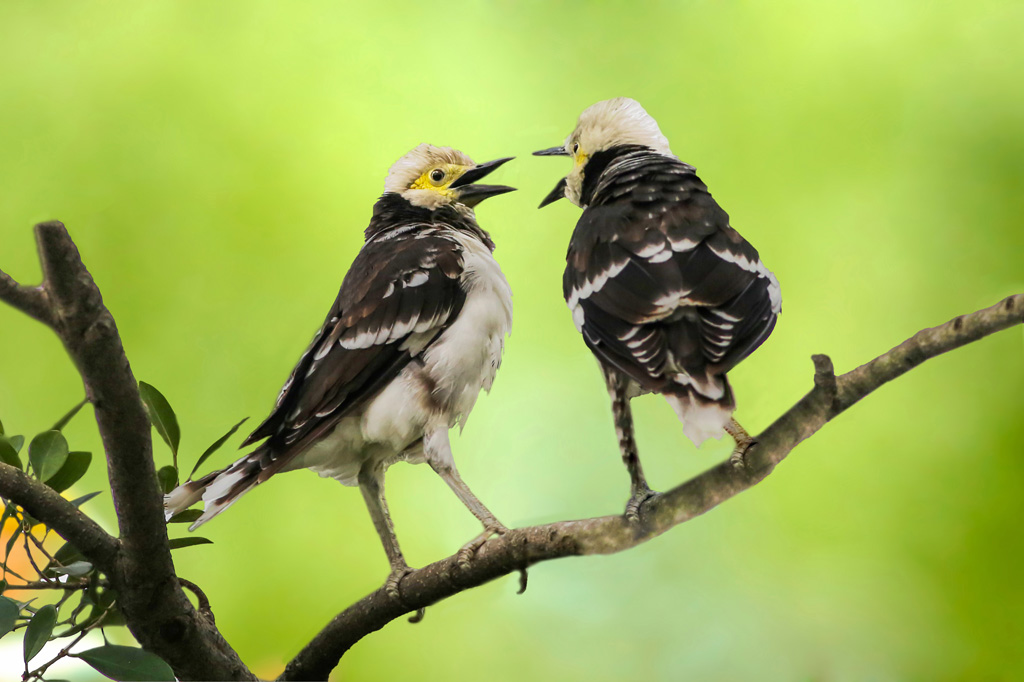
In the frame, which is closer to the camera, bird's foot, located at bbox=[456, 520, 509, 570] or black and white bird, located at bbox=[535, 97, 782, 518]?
black and white bird, located at bbox=[535, 97, 782, 518]

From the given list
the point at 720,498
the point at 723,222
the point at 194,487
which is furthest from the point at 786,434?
the point at 194,487

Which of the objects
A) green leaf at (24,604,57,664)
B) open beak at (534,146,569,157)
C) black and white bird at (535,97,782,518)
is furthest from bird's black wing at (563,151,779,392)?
green leaf at (24,604,57,664)

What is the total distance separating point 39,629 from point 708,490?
64cm

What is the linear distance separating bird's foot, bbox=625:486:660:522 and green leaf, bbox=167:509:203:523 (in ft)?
1.64

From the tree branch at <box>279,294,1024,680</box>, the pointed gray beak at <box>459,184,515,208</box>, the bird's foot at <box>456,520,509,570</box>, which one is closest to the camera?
the tree branch at <box>279,294,1024,680</box>

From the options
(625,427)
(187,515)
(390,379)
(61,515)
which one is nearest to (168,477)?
(187,515)

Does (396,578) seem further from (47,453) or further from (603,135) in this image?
(603,135)

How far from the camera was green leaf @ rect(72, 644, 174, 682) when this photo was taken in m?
0.91

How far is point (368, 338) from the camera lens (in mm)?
1126

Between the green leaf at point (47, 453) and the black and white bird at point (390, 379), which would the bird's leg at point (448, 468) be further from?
the green leaf at point (47, 453)

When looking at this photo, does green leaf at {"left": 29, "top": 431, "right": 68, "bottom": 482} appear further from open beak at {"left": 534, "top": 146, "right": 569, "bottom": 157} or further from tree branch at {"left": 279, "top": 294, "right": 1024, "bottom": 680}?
open beak at {"left": 534, "top": 146, "right": 569, "bottom": 157}

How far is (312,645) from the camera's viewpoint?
1.08 m

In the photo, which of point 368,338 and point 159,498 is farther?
point 368,338

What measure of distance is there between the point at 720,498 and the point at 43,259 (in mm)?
611
